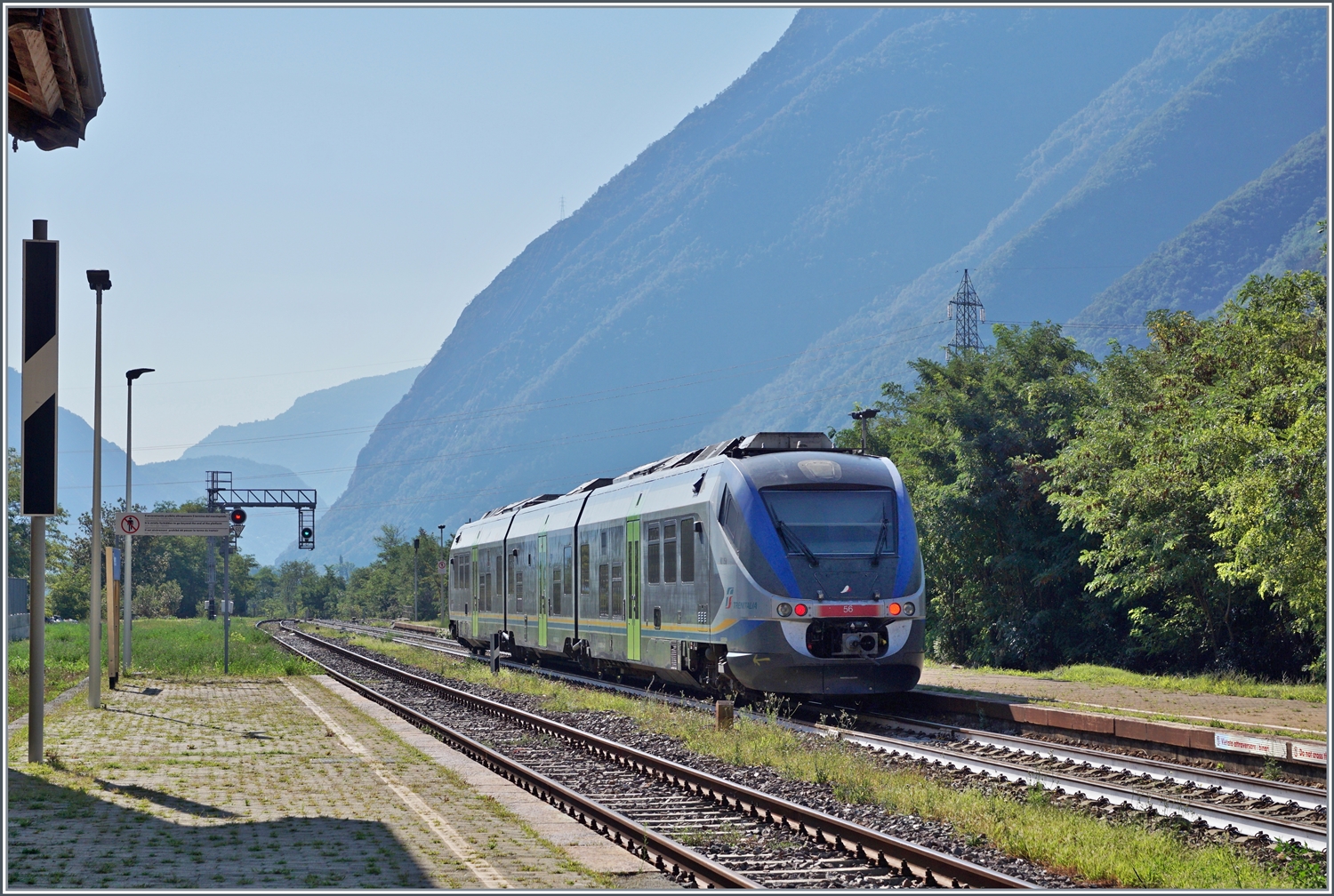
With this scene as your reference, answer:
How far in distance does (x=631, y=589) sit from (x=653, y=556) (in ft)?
4.30

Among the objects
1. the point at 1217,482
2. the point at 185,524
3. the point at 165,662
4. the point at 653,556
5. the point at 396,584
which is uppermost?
the point at 1217,482

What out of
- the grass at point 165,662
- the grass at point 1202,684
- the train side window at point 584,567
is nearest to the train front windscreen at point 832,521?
the grass at point 1202,684

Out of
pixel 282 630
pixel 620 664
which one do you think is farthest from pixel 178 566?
pixel 620 664

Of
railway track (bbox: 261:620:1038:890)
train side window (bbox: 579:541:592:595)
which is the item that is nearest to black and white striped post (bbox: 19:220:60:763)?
railway track (bbox: 261:620:1038:890)

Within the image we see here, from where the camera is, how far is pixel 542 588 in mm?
28156

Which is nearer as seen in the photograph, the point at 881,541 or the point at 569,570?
the point at 881,541

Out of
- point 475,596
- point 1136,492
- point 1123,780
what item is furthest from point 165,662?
point 1123,780

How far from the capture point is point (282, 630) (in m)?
70.6

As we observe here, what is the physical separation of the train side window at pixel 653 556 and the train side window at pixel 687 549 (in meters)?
0.96

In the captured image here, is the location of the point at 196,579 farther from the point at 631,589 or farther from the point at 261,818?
the point at 261,818

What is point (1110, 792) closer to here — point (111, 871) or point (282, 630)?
point (111, 871)

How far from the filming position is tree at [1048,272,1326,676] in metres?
20.6

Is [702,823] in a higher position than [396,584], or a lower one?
lower

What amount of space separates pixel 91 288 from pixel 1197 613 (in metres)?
21.5
